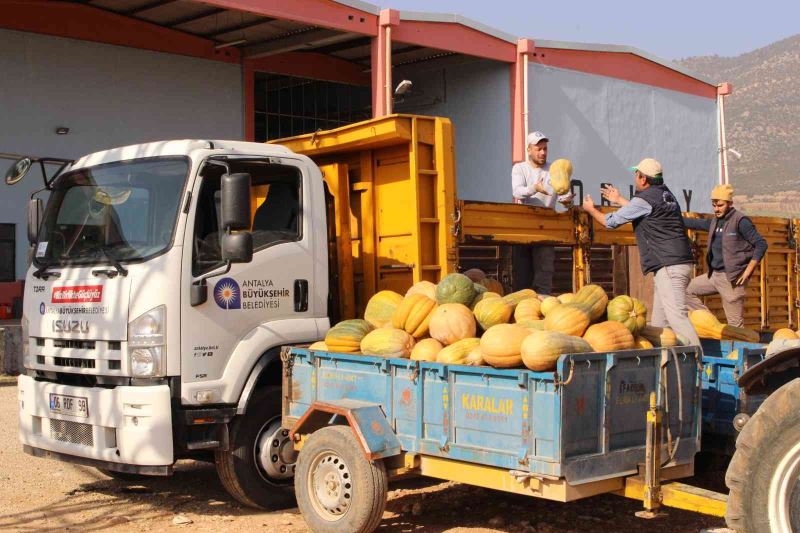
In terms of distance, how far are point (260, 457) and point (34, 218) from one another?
2.68 m

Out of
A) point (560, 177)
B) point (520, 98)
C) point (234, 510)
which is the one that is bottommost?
point (234, 510)

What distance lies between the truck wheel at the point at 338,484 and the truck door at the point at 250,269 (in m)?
1.00

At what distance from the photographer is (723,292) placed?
33.7ft

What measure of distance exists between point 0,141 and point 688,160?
1619 centimetres

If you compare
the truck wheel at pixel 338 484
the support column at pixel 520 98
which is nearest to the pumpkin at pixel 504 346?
the truck wheel at pixel 338 484

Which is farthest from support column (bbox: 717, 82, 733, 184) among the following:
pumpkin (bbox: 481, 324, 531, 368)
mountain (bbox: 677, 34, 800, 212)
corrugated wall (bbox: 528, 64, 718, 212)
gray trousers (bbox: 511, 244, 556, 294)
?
mountain (bbox: 677, 34, 800, 212)

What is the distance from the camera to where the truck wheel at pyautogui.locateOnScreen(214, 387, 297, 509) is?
23.5 ft

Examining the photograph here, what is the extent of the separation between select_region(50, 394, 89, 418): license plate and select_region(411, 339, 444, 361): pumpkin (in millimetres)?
2385

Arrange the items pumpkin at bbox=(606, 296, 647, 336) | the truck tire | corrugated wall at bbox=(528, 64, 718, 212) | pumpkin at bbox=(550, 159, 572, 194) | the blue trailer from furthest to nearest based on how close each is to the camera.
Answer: corrugated wall at bbox=(528, 64, 718, 212), pumpkin at bbox=(550, 159, 572, 194), pumpkin at bbox=(606, 296, 647, 336), the blue trailer, the truck tire

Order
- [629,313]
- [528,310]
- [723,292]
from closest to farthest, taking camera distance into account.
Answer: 1. [629,313]
2. [528,310]
3. [723,292]

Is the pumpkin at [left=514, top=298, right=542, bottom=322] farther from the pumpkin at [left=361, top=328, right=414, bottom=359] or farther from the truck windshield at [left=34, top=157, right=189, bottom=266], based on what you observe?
the truck windshield at [left=34, top=157, right=189, bottom=266]

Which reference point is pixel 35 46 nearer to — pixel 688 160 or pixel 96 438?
pixel 96 438

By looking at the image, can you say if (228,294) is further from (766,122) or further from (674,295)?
(766,122)

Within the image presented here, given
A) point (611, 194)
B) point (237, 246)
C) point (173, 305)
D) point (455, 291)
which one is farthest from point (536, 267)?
point (173, 305)
